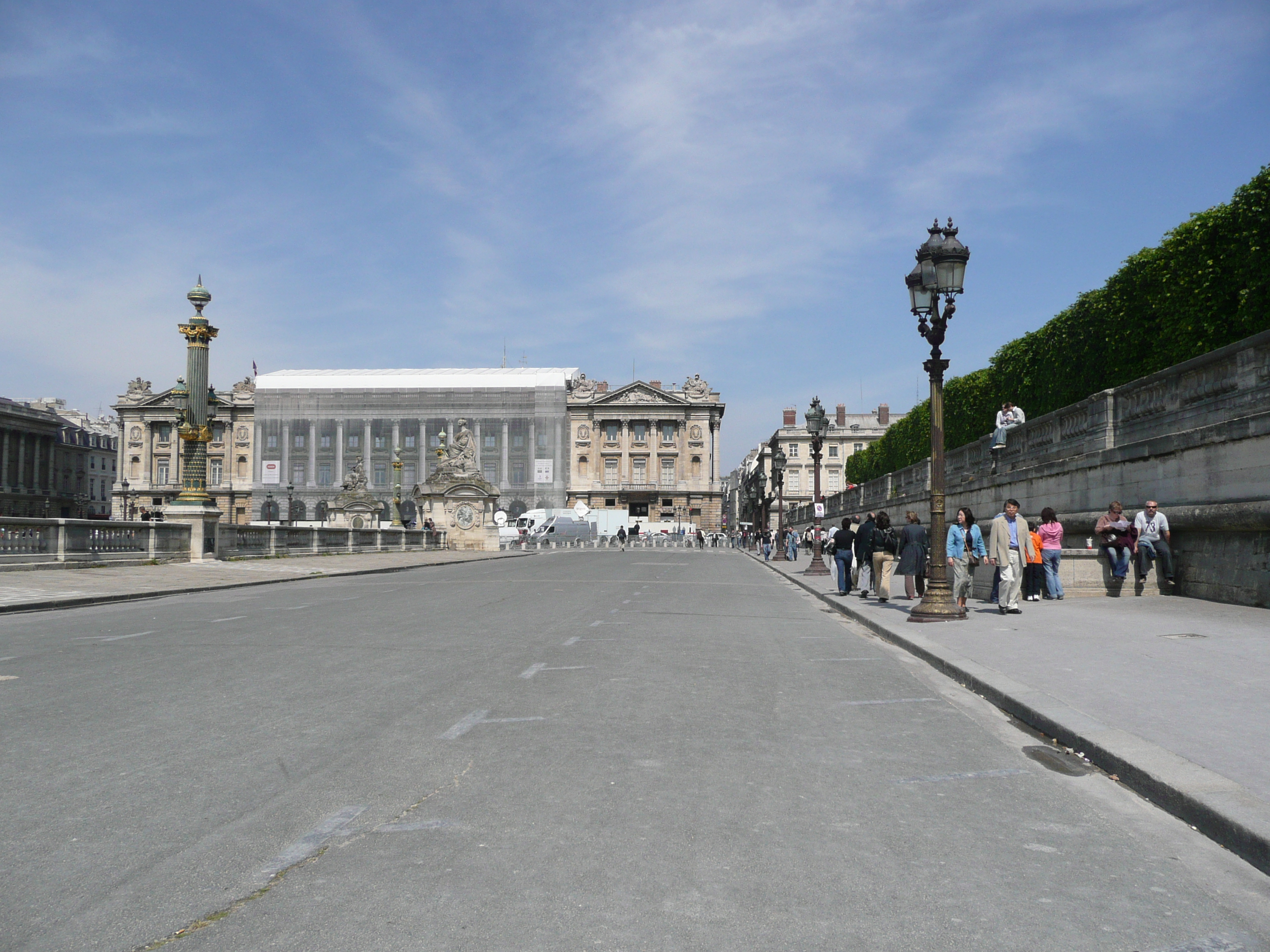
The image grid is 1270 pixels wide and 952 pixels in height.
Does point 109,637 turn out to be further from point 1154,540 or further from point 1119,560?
point 1154,540

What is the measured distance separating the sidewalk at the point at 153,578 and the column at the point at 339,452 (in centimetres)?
7203

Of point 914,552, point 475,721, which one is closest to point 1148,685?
point 475,721

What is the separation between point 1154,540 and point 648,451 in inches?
4071

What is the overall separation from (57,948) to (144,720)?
382 centimetres

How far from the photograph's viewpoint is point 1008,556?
15.1 metres

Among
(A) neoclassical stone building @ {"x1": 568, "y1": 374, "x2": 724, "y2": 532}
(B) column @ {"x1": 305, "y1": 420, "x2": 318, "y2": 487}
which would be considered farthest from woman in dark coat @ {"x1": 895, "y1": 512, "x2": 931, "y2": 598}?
(A) neoclassical stone building @ {"x1": 568, "y1": 374, "x2": 724, "y2": 532}

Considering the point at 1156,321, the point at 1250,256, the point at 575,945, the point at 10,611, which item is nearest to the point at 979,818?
the point at 575,945

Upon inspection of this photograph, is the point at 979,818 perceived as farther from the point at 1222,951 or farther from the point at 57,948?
the point at 57,948

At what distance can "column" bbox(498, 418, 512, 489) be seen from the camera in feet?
356

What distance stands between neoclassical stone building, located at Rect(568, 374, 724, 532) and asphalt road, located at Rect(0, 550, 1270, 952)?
10910 cm

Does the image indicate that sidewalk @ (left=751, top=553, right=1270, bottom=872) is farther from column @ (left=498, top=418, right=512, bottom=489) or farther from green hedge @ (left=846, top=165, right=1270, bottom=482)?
column @ (left=498, top=418, right=512, bottom=489)

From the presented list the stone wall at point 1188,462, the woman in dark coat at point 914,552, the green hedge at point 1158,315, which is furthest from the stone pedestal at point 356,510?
the woman in dark coat at point 914,552

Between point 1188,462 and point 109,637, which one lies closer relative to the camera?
point 109,637

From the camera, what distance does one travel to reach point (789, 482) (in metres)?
123
